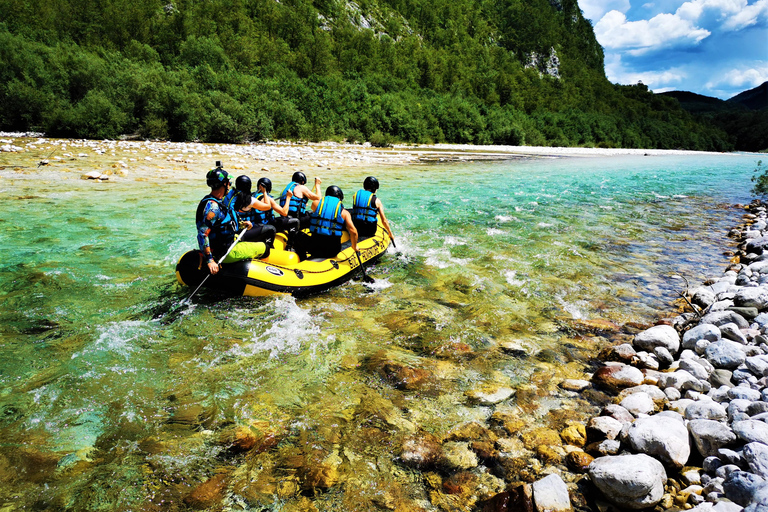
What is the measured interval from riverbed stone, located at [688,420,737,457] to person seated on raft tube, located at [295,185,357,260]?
5.41m

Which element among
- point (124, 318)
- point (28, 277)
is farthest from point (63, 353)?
point (28, 277)

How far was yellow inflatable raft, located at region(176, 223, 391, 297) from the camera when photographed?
5953mm

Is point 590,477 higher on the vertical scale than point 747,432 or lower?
lower

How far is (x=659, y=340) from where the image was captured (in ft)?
15.4

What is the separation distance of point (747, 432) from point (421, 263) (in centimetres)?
602

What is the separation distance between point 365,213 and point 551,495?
21.2 ft

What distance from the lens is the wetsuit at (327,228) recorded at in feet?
23.5

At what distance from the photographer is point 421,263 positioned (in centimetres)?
852

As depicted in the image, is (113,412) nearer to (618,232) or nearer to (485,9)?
(618,232)

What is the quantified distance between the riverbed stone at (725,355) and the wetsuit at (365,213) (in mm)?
5871

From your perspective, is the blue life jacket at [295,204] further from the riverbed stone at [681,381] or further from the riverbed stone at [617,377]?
the riverbed stone at [681,381]

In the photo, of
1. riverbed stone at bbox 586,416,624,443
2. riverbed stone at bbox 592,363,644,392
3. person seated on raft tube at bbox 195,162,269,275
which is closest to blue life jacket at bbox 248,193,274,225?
person seated on raft tube at bbox 195,162,269,275

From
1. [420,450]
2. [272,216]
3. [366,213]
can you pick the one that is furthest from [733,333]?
[272,216]

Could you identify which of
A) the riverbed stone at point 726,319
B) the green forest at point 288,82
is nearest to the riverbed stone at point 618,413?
the riverbed stone at point 726,319
